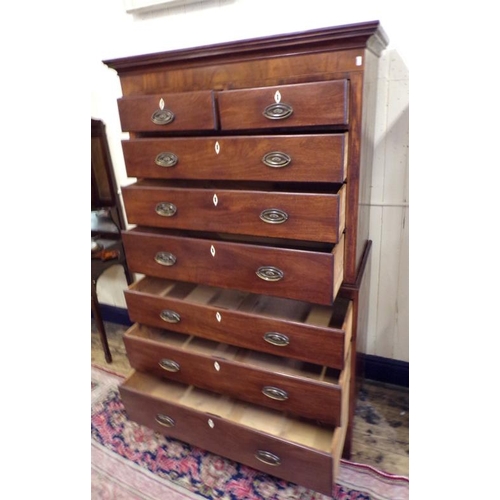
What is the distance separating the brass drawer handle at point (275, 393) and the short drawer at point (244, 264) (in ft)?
1.00

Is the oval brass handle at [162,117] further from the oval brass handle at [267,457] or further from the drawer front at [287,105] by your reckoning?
the oval brass handle at [267,457]

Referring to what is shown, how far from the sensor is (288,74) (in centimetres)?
89

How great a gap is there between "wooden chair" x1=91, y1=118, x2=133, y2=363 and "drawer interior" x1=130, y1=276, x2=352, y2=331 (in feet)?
1.68

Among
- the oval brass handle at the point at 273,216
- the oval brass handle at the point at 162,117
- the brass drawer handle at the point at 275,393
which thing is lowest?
the brass drawer handle at the point at 275,393

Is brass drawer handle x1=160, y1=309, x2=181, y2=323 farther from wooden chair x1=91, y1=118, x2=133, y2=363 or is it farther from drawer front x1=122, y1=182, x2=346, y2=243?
wooden chair x1=91, y1=118, x2=133, y2=363

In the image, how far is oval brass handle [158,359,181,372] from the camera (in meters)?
1.23

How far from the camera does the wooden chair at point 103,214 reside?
1702mm

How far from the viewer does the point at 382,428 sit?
53.7 inches

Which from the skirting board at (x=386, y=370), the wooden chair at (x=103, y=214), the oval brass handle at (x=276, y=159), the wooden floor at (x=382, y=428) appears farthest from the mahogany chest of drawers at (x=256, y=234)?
the wooden chair at (x=103, y=214)

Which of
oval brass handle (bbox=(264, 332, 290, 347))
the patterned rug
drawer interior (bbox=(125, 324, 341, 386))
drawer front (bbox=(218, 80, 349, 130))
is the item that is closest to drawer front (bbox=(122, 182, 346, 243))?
drawer front (bbox=(218, 80, 349, 130))
